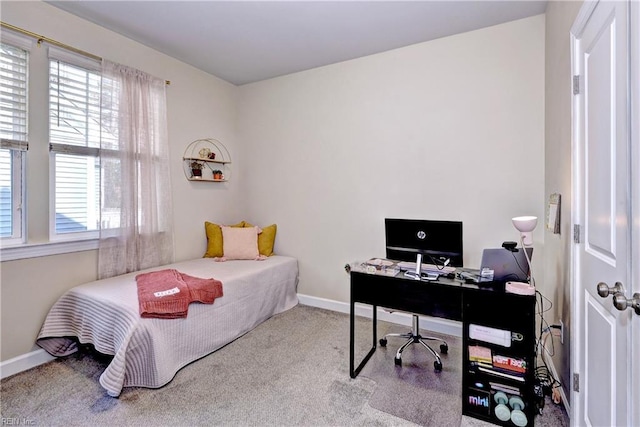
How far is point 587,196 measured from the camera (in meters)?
1.39

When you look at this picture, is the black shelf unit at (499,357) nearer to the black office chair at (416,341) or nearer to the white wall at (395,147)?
the black office chair at (416,341)

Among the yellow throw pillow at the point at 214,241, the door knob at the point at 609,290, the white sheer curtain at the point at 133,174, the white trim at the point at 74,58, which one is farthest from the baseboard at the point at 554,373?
the white trim at the point at 74,58

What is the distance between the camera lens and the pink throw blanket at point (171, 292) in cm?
204

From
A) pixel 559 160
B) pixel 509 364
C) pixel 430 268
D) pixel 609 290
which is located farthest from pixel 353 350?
pixel 559 160

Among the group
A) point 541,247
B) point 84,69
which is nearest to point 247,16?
point 84,69

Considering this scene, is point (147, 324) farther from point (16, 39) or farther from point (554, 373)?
point (554, 373)

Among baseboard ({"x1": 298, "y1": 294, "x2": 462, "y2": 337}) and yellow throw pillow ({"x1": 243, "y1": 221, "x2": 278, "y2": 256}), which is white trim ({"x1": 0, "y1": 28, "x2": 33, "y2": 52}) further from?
baseboard ({"x1": 298, "y1": 294, "x2": 462, "y2": 337})

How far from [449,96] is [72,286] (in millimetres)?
3616

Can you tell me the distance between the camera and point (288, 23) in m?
2.51

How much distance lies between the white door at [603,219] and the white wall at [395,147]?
3.21 ft

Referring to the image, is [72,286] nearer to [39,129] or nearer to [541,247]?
[39,129]

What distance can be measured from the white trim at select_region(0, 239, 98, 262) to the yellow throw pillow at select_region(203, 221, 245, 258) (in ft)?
3.63

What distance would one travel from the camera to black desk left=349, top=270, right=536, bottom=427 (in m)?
1.60

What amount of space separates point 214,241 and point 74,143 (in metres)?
1.56
